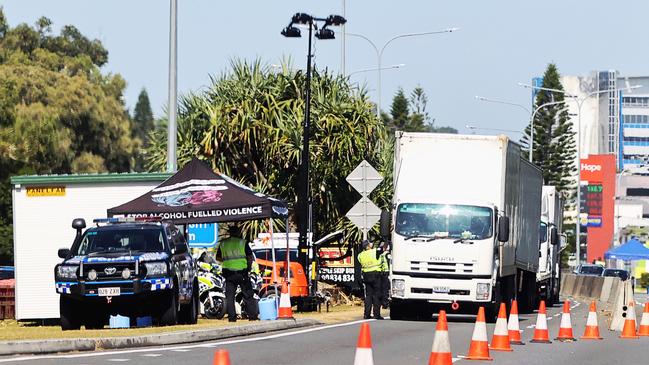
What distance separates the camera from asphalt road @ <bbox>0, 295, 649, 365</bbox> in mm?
17531

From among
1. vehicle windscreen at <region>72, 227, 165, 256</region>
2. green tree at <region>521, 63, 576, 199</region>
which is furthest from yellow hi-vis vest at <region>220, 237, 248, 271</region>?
green tree at <region>521, 63, 576, 199</region>

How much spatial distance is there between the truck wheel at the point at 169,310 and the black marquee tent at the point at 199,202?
2.82 meters

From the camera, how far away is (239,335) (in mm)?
22938

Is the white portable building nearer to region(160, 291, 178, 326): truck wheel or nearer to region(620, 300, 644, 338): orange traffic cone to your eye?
region(160, 291, 178, 326): truck wheel

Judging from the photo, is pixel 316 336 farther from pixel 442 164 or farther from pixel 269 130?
pixel 269 130

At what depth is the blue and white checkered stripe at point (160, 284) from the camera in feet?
79.0

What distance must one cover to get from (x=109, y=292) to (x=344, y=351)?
592cm

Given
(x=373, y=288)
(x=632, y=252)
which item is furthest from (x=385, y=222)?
(x=632, y=252)

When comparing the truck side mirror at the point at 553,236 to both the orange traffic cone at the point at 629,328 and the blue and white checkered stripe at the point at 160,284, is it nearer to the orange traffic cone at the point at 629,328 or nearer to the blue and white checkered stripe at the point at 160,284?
the orange traffic cone at the point at 629,328

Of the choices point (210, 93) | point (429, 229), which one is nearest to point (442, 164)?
point (429, 229)

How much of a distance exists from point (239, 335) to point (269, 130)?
2037cm

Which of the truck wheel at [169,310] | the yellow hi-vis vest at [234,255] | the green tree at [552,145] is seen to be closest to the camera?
the truck wheel at [169,310]

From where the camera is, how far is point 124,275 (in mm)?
24031

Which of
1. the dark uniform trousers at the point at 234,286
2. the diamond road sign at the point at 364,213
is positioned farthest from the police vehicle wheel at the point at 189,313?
the diamond road sign at the point at 364,213
